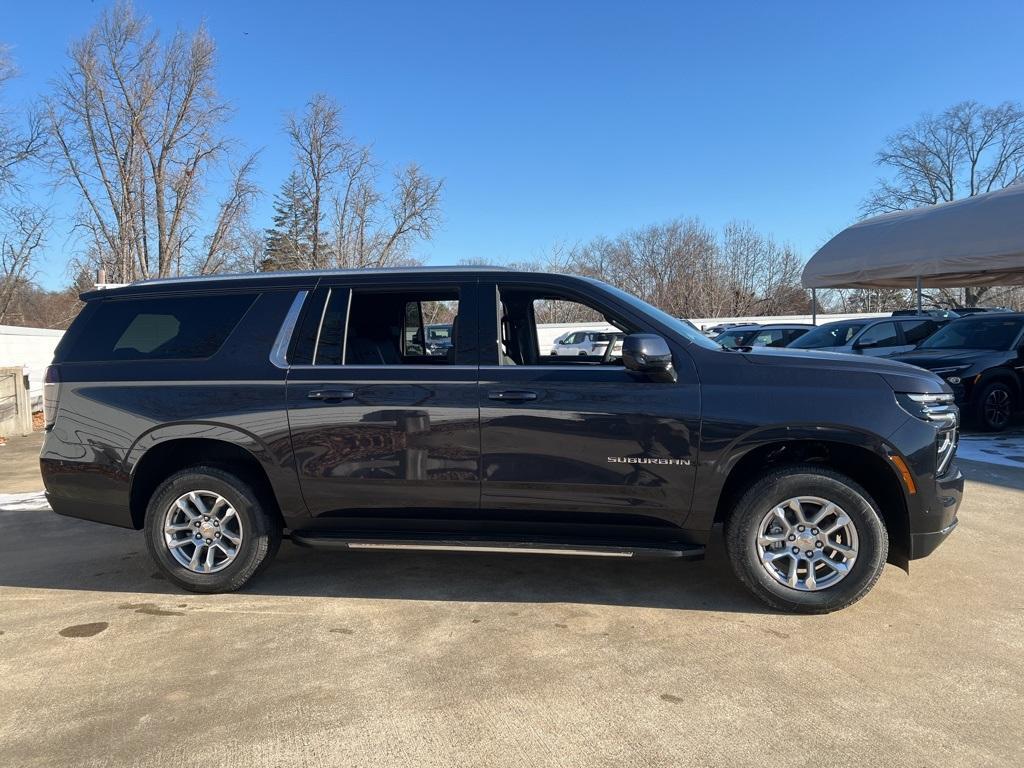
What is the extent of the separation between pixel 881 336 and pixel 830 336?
153 centimetres

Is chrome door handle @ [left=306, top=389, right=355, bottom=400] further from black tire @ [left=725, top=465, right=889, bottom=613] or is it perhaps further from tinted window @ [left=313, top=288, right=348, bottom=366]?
black tire @ [left=725, top=465, right=889, bottom=613]

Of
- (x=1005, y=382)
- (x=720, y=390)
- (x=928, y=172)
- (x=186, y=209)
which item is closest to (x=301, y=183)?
(x=186, y=209)

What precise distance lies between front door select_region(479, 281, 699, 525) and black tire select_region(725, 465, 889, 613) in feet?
1.16

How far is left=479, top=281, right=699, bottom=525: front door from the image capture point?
362cm

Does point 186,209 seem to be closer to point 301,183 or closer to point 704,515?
point 301,183

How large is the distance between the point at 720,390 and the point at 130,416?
351 centimetres

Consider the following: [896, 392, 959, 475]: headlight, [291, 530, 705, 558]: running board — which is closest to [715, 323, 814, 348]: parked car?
[896, 392, 959, 475]: headlight

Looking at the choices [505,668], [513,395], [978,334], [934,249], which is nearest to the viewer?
[505,668]

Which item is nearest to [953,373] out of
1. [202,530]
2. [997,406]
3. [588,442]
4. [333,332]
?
[997,406]

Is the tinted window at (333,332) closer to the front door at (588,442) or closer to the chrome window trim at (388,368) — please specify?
the chrome window trim at (388,368)

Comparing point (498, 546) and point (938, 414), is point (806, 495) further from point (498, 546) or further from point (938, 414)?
point (498, 546)

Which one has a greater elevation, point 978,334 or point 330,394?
point 978,334

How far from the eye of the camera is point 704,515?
367 centimetres

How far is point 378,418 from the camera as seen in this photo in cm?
382
